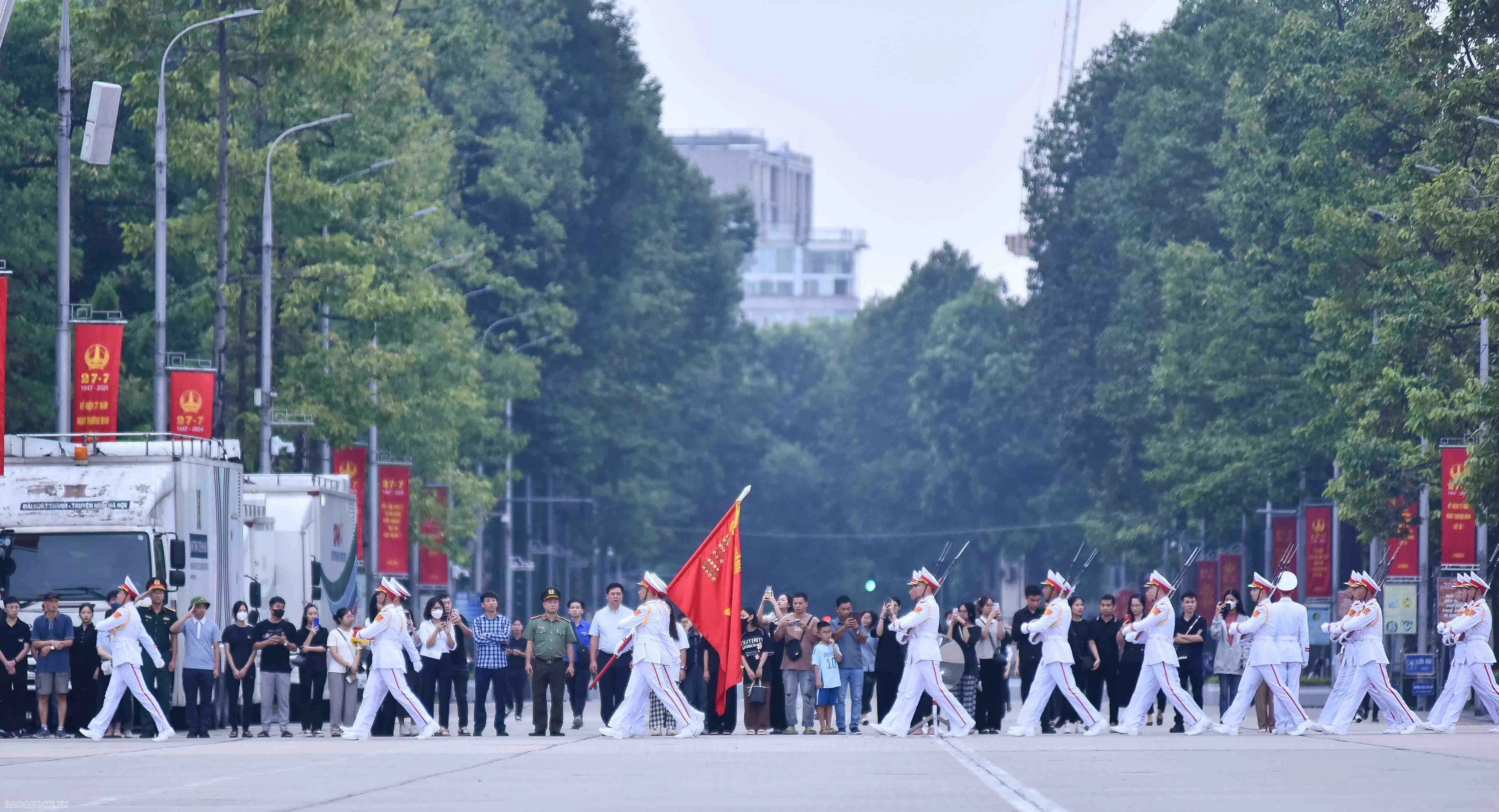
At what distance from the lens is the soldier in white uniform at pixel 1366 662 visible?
96.2ft

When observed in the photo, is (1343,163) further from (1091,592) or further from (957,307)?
(957,307)

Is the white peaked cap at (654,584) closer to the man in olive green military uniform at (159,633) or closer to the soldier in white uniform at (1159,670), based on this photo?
the soldier in white uniform at (1159,670)

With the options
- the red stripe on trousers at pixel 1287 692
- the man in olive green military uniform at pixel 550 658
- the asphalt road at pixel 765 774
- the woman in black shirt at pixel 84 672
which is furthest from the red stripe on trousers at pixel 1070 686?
the woman in black shirt at pixel 84 672

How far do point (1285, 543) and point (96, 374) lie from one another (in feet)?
99.1

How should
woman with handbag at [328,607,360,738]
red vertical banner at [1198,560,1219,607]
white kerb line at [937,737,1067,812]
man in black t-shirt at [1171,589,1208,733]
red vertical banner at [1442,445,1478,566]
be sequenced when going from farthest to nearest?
1. red vertical banner at [1198,560,1219,607]
2. red vertical banner at [1442,445,1478,566]
3. man in black t-shirt at [1171,589,1208,733]
4. woman with handbag at [328,607,360,738]
5. white kerb line at [937,737,1067,812]

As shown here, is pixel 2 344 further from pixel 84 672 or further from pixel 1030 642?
pixel 1030 642

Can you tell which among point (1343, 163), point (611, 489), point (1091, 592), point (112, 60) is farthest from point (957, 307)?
point (112, 60)

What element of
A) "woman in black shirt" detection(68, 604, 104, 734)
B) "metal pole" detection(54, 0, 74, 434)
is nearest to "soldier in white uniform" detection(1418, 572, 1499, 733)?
"woman in black shirt" detection(68, 604, 104, 734)

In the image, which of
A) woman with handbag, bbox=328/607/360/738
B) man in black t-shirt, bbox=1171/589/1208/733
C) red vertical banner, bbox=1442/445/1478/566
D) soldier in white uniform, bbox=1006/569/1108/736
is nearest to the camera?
soldier in white uniform, bbox=1006/569/1108/736

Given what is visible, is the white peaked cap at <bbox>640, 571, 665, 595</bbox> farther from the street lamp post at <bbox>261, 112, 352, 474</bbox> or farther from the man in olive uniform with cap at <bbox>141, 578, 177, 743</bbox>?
the street lamp post at <bbox>261, 112, 352, 474</bbox>

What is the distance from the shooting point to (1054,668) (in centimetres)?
2930

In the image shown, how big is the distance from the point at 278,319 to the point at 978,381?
6053 centimetres

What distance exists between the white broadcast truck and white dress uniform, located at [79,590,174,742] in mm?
1356

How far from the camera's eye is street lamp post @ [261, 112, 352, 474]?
1743 inches
